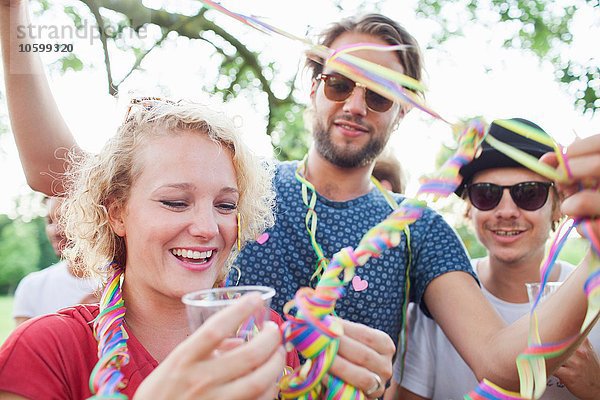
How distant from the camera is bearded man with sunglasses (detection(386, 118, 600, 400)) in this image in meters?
2.84

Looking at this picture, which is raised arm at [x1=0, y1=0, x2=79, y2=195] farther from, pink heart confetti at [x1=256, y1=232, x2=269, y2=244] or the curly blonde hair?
pink heart confetti at [x1=256, y1=232, x2=269, y2=244]

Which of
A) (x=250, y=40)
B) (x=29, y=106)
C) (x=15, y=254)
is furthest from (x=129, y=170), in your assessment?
(x=15, y=254)

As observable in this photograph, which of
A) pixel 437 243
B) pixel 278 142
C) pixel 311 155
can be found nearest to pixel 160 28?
pixel 278 142

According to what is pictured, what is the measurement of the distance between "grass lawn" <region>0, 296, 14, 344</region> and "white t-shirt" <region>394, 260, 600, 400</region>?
2199cm

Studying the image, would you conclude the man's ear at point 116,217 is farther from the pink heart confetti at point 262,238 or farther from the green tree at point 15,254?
the green tree at point 15,254

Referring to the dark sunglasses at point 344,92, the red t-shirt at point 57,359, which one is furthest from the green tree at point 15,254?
the red t-shirt at point 57,359

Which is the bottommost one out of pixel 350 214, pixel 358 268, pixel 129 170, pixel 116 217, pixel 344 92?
pixel 358 268

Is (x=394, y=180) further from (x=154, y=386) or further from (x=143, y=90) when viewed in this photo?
(x=154, y=386)

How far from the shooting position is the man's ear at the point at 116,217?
1934 millimetres

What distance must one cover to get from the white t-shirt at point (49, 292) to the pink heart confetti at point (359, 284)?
7.29 feet

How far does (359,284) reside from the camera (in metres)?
2.65

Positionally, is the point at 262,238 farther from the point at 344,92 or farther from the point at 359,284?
the point at 344,92

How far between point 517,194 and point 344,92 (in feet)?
3.45

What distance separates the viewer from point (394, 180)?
439 cm
